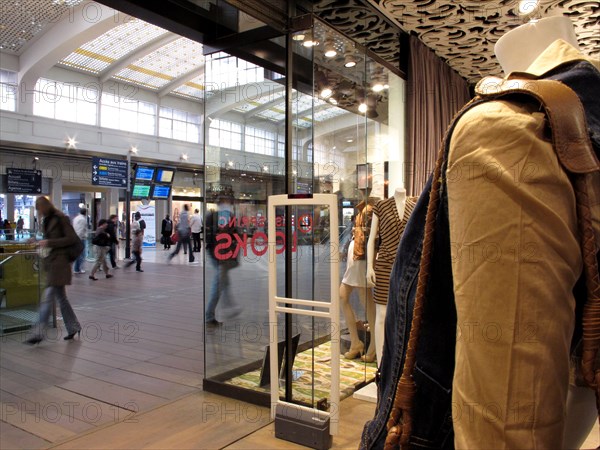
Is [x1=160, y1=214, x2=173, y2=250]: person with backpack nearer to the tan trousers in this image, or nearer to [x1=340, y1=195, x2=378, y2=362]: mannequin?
[x1=340, y1=195, x2=378, y2=362]: mannequin

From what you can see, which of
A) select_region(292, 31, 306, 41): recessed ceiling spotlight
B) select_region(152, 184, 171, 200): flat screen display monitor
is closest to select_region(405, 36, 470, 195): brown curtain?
select_region(292, 31, 306, 41): recessed ceiling spotlight

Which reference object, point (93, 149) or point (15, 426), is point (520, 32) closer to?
point (15, 426)

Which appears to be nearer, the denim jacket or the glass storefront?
the denim jacket

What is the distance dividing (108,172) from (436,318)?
11.1 meters

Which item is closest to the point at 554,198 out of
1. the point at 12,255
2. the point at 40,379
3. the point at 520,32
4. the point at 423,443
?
the point at 423,443

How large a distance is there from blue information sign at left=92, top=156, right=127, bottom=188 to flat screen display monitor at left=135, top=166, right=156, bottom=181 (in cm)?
127

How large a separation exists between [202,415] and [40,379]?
64.5 inches

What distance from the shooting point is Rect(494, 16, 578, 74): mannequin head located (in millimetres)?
770

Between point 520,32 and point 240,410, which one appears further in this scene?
point 240,410

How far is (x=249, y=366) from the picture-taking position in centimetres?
343

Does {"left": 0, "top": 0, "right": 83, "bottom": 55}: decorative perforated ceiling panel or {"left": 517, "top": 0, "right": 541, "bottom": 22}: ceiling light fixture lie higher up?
{"left": 0, "top": 0, "right": 83, "bottom": 55}: decorative perforated ceiling panel

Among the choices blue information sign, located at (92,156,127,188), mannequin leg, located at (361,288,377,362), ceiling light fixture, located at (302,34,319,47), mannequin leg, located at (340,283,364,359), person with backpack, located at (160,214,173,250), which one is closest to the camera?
ceiling light fixture, located at (302,34,319,47)

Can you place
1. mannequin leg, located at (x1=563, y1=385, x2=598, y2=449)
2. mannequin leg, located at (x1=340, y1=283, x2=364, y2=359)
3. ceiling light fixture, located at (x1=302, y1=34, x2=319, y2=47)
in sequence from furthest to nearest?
mannequin leg, located at (x1=340, y1=283, x2=364, y2=359)
ceiling light fixture, located at (x1=302, y1=34, x2=319, y2=47)
mannequin leg, located at (x1=563, y1=385, x2=598, y2=449)

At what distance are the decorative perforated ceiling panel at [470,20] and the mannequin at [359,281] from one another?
1.61 meters
